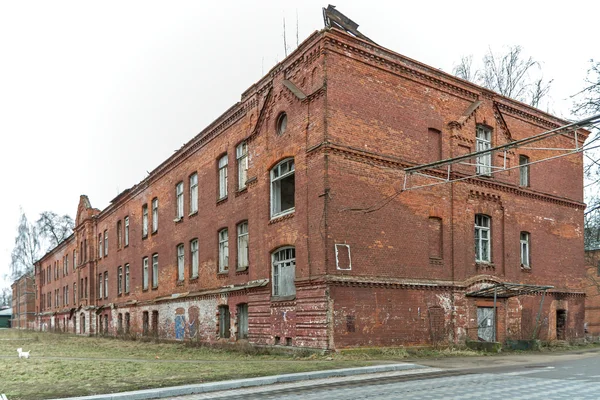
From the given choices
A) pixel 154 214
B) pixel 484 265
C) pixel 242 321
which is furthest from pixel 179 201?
pixel 484 265

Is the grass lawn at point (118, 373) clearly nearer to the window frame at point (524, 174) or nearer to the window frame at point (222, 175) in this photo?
the window frame at point (222, 175)

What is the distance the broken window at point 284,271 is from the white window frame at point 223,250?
446cm

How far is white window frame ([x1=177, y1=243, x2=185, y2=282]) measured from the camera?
92.7 ft

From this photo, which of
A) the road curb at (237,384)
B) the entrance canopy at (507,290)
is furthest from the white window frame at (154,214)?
the road curb at (237,384)

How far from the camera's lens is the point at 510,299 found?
22.2 metres

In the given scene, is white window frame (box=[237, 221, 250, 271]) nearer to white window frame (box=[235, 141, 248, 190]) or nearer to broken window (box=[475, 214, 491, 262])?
white window frame (box=[235, 141, 248, 190])

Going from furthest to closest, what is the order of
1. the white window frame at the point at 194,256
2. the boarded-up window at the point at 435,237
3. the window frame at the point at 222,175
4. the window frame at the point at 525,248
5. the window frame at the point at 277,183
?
the white window frame at the point at 194,256 < the window frame at the point at 222,175 < the window frame at the point at 525,248 < the boarded-up window at the point at 435,237 < the window frame at the point at 277,183

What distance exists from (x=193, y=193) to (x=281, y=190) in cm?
866

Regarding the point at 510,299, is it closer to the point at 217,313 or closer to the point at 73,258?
the point at 217,313

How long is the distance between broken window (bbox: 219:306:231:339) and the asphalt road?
11.2m

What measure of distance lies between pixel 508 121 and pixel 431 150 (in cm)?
523

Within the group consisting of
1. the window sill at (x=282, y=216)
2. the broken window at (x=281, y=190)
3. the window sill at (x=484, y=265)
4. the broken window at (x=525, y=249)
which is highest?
the broken window at (x=281, y=190)

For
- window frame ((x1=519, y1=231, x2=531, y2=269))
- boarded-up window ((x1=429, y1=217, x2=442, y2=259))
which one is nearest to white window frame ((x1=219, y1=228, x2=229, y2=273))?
boarded-up window ((x1=429, y1=217, x2=442, y2=259))

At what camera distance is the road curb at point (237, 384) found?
10.0 meters
